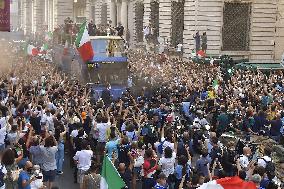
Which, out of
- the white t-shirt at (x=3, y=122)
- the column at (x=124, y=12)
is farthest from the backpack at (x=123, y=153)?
the column at (x=124, y=12)

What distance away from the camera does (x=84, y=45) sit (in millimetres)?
25453

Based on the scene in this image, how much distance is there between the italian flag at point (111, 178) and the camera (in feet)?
28.2

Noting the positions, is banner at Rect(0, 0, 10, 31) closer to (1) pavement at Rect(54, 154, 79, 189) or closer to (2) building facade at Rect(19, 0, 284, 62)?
(1) pavement at Rect(54, 154, 79, 189)

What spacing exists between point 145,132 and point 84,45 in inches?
436

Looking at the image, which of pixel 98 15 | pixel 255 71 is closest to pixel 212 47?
pixel 255 71

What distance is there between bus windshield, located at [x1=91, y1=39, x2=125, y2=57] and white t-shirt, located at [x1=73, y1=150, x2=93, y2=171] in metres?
14.6

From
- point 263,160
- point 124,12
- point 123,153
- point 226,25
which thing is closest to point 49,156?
point 123,153

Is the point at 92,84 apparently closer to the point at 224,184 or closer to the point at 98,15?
the point at 224,184

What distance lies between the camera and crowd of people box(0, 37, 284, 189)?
39.4ft

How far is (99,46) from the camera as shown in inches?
1077

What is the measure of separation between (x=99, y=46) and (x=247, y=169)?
16.2m

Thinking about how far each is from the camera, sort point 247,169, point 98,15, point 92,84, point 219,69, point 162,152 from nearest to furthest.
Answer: point 247,169, point 162,152, point 92,84, point 219,69, point 98,15

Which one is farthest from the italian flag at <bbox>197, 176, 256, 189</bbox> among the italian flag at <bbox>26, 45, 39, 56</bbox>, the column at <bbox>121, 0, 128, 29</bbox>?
the column at <bbox>121, 0, 128, 29</bbox>

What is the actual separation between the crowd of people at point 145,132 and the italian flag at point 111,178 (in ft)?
6.42
